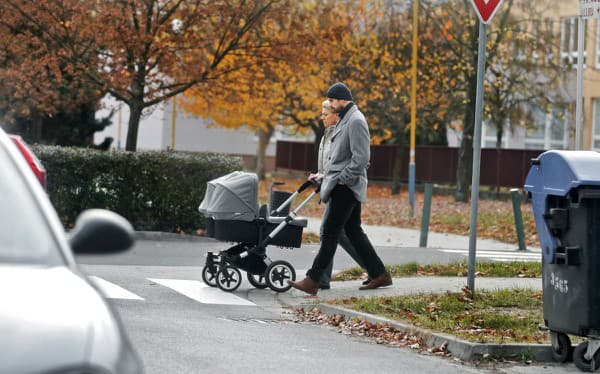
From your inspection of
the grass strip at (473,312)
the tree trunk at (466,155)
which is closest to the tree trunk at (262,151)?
the tree trunk at (466,155)

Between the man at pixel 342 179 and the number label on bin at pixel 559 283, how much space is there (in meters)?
3.56

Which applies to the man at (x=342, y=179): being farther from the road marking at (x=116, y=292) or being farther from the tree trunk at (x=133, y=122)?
the tree trunk at (x=133, y=122)

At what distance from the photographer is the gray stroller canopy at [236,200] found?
40.7 feet

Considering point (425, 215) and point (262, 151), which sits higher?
point (262, 151)

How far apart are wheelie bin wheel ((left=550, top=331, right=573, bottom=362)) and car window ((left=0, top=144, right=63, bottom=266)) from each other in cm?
520

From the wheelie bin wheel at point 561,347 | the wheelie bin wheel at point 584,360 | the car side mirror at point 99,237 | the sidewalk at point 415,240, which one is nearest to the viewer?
the car side mirror at point 99,237

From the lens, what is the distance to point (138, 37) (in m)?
23.0

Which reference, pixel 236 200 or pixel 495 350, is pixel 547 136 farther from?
pixel 495 350

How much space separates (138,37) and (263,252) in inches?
440

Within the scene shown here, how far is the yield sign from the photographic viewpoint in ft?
37.2

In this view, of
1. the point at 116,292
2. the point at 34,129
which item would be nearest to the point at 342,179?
the point at 116,292

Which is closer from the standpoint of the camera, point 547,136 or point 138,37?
point 138,37

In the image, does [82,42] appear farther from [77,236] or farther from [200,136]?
[200,136]

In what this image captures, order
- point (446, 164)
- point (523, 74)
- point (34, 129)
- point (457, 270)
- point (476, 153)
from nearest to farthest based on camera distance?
point (476, 153)
point (457, 270)
point (34, 129)
point (523, 74)
point (446, 164)
